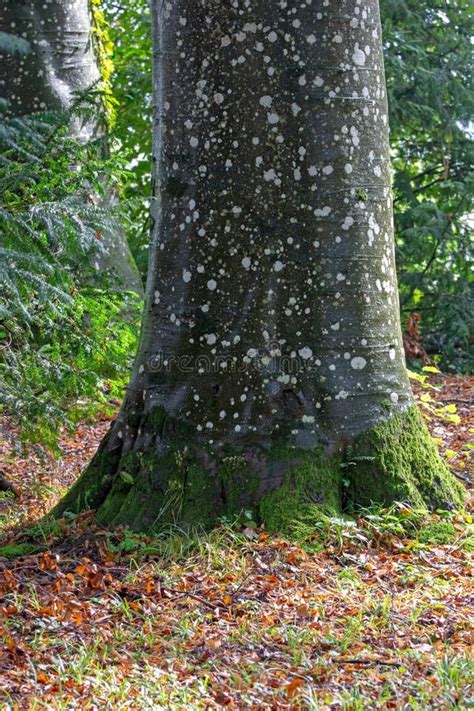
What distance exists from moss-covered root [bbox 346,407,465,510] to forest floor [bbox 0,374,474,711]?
110mm

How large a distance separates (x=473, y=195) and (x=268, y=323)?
7.42 meters

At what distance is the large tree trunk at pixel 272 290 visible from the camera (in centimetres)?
450

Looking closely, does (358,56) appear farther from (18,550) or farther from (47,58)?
(47,58)

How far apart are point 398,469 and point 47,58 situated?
5.71 metres

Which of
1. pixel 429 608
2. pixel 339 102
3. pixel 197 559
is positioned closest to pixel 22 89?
pixel 339 102

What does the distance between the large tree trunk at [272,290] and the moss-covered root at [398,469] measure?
0.03 ft

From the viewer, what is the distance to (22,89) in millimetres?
8148

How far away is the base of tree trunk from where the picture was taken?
446cm

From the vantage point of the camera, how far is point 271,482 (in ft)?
14.7

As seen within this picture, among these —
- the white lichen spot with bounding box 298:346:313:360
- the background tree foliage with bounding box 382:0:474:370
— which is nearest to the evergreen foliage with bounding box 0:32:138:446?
the white lichen spot with bounding box 298:346:313:360

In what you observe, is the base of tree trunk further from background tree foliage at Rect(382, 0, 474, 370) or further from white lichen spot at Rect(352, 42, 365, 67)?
background tree foliage at Rect(382, 0, 474, 370)

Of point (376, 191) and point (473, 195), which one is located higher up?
point (473, 195)

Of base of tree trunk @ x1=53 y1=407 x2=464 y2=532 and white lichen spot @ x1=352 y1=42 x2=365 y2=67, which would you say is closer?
base of tree trunk @ x1=53 y1=407 x2=464 y2=532

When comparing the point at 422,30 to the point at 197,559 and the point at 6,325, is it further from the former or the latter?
the point at 197,559
